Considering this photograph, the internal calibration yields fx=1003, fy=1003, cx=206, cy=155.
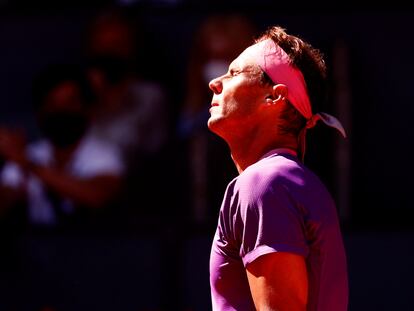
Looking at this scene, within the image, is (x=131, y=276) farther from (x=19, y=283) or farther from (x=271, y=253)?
(x=271, y=253)

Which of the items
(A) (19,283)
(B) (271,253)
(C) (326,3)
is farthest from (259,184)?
(C) (326,3)

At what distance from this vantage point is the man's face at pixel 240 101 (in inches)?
111

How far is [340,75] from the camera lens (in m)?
6.27

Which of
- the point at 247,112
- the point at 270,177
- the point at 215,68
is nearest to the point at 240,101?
the point at 247,112

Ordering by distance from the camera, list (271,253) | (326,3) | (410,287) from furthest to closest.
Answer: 1. (326,3)
2. (410,287)
3. (271,253)

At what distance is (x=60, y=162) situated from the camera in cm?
605

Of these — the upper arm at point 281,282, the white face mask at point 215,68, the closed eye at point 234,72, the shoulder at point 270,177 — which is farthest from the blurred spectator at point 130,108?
the upper arm at point 281,282

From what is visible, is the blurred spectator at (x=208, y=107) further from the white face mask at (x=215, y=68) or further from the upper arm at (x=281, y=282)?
the upper arm at (x=281, y=282)

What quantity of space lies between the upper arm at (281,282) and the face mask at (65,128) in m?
3.68

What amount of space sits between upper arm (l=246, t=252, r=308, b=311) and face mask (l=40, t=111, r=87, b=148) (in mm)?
3679

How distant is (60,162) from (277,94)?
3.41 meters

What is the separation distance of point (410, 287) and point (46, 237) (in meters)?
2.00

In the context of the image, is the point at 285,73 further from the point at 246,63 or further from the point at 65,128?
the point at 65,128

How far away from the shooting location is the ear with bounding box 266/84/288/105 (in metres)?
2.80
